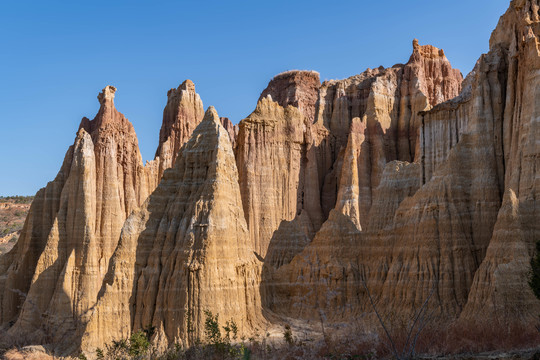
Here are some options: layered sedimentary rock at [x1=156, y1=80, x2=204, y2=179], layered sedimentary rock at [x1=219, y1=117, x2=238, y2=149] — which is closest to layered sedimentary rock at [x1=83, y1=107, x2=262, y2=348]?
layered sedimentary rock at [x1=156, y1=80, x2=204, y2=179]

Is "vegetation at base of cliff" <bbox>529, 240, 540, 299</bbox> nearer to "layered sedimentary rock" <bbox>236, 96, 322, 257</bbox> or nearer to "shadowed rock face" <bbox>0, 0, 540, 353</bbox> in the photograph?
"shadowed rock face" <bbox>0, 0, 540, 353</bbox>

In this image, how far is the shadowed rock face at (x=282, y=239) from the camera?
29.5 meters

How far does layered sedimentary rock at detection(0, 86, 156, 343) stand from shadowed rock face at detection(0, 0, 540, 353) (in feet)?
0.32

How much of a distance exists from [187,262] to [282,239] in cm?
1239

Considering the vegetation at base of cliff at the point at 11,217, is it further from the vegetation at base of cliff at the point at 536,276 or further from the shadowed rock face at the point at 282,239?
the vegetation at base of cliff at the point at 536,276

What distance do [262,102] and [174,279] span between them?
26527 millimetres

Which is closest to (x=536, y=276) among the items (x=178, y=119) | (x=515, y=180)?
(x=515, y=180)

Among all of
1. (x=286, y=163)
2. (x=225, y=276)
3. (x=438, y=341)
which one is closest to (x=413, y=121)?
(x=286, y=163)

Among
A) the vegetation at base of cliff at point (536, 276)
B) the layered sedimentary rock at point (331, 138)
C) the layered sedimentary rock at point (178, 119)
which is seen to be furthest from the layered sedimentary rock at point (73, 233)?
the vegetation at base of cliff at point (536, 276)

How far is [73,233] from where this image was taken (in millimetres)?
44469

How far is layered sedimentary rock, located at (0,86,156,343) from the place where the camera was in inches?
1636

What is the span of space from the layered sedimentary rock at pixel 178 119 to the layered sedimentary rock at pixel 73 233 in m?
10.7

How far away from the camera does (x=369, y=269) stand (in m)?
35.7

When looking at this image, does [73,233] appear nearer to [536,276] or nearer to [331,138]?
[331,138]
